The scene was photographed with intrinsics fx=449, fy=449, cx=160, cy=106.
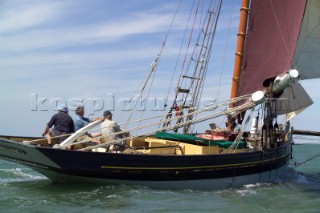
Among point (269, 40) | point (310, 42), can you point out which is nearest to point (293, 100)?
point (269, 40)

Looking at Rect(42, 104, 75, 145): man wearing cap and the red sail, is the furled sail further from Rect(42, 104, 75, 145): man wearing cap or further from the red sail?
Rect(42, 104, 75, 145): man wearing cap

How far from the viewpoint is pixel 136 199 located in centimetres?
1012

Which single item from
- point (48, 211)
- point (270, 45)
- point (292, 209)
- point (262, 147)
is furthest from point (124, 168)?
point (270, 45)

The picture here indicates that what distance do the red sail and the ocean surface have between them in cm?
455

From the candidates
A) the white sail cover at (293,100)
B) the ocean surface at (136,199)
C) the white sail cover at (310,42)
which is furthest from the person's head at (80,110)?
the white sail cover at (310,42)

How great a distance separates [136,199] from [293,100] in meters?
8.09

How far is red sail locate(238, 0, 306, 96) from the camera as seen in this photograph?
50.8 ft

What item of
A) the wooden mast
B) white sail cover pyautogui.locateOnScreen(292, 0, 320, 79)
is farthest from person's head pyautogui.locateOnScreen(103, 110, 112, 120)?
white sail cover pyautogui.locateOnScreen(292, 0, 320, 79)

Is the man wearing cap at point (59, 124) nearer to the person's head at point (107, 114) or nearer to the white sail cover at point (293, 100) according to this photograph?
the person's head at point (107, 114)

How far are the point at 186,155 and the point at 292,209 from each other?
289cm

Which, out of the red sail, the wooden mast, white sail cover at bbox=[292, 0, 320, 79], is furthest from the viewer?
white sail cover at bbox=[292, 0, 320, 79]

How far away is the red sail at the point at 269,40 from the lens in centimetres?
1548

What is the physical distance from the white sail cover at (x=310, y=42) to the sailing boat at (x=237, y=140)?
4cm

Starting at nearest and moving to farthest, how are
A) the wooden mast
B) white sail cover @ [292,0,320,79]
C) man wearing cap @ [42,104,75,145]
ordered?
man wearing cap @ [42,104,75,145] → the wooden mast → white sail cover @ [292,0,320,79]
